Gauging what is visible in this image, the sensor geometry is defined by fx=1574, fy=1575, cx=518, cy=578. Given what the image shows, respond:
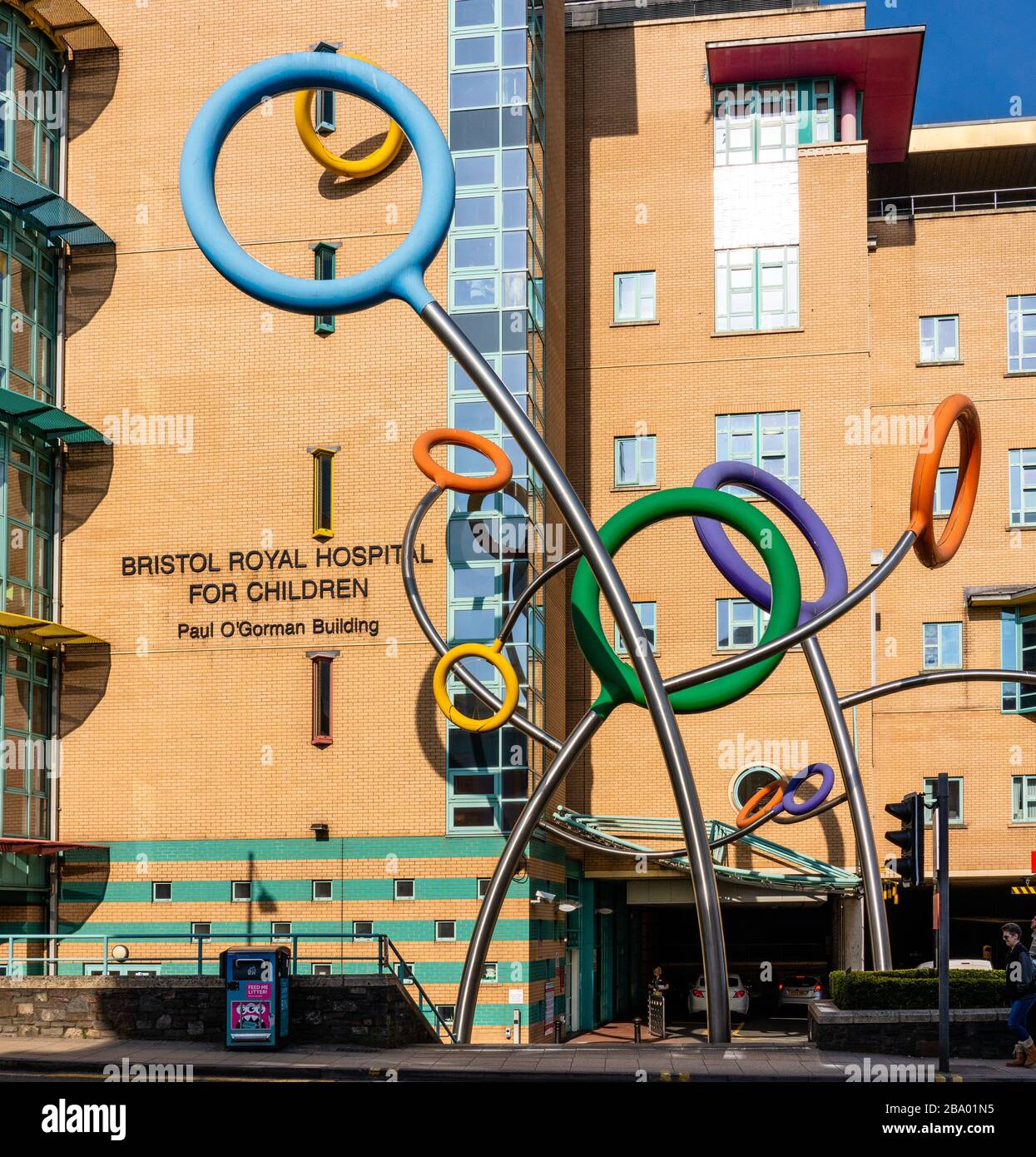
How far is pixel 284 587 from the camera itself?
33.4 m

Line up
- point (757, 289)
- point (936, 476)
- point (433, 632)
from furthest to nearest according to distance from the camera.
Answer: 1. point (757, 289)
2. point (433, 632)
3. point (936, 476)

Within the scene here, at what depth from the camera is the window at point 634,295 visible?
40.7m

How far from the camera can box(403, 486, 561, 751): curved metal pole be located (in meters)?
26.8

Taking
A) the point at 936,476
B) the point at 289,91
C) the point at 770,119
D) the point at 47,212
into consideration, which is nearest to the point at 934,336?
the point at 770,119

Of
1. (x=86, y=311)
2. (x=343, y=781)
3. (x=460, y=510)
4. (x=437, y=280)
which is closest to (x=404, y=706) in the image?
(x=343, y=781)

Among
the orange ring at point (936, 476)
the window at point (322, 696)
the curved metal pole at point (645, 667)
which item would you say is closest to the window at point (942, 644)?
the orange ring at point (936, 476)

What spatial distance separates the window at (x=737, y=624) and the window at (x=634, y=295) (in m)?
7.84

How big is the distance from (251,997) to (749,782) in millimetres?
19585

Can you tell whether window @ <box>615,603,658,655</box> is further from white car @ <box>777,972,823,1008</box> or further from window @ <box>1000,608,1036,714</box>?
white car @ <box>777,972,823,1008</box>

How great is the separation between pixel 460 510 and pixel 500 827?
21.5ft

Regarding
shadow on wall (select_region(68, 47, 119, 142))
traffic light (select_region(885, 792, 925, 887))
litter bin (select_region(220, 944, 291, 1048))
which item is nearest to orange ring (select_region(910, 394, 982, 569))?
traffic light (select_region(885, 792, 925, 887))

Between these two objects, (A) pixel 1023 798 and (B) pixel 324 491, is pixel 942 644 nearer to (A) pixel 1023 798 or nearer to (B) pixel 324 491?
(A) pixel 1023 798

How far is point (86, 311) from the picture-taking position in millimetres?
34875

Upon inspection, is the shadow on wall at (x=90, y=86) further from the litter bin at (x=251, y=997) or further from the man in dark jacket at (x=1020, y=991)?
the man in dark jacket at (x=1020, y=991)
